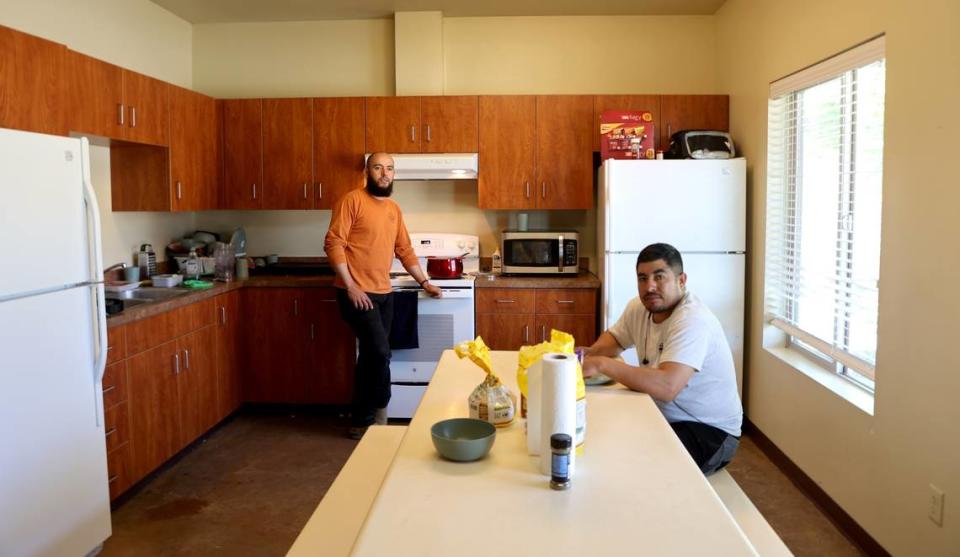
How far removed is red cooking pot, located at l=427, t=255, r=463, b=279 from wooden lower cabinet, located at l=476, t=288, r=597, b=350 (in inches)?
8.4

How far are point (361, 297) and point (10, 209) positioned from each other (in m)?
1.98

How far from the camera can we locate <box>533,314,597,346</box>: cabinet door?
179 inches

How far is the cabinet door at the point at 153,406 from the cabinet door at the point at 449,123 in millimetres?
2053

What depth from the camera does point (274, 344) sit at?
4672mm

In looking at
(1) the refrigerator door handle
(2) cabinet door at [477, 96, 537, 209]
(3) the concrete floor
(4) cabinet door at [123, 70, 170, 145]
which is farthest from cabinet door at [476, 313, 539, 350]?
(1) the refrigerator door handle

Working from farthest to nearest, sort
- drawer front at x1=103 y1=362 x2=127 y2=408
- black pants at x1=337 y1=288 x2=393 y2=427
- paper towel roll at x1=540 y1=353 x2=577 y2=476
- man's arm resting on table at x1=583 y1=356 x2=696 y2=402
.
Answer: black pants at x1=337 y1=288 x2=393 y2=427
drawer front at x1=103 y1=362 x2=127 y2=408
man's arm resting on table at x1=583 y1=356 x2=696 y2=402
paper towel roll at x1=540 y1=353 x2=577 y2=476

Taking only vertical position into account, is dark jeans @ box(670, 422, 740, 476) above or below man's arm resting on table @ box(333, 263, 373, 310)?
below

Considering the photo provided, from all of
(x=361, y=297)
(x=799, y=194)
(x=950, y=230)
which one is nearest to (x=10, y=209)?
(x=361, y=297)

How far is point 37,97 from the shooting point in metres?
3.03

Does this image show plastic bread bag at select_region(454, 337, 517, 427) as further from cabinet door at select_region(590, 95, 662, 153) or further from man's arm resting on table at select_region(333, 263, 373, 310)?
cabinet door at select_region(590, 95, 662, 153)

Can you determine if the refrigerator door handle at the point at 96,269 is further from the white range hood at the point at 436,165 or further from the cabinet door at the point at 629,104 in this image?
the cabinet door at the point at 629,104

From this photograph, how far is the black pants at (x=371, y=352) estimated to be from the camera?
4172 mm

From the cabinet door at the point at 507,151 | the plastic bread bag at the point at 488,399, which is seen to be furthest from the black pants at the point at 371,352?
the plastic bread bag at the point at 488,399

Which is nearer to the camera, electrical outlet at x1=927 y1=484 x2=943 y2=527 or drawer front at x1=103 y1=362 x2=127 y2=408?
electrical outlet at x1=927 y1=484 x2=943 y2=527
